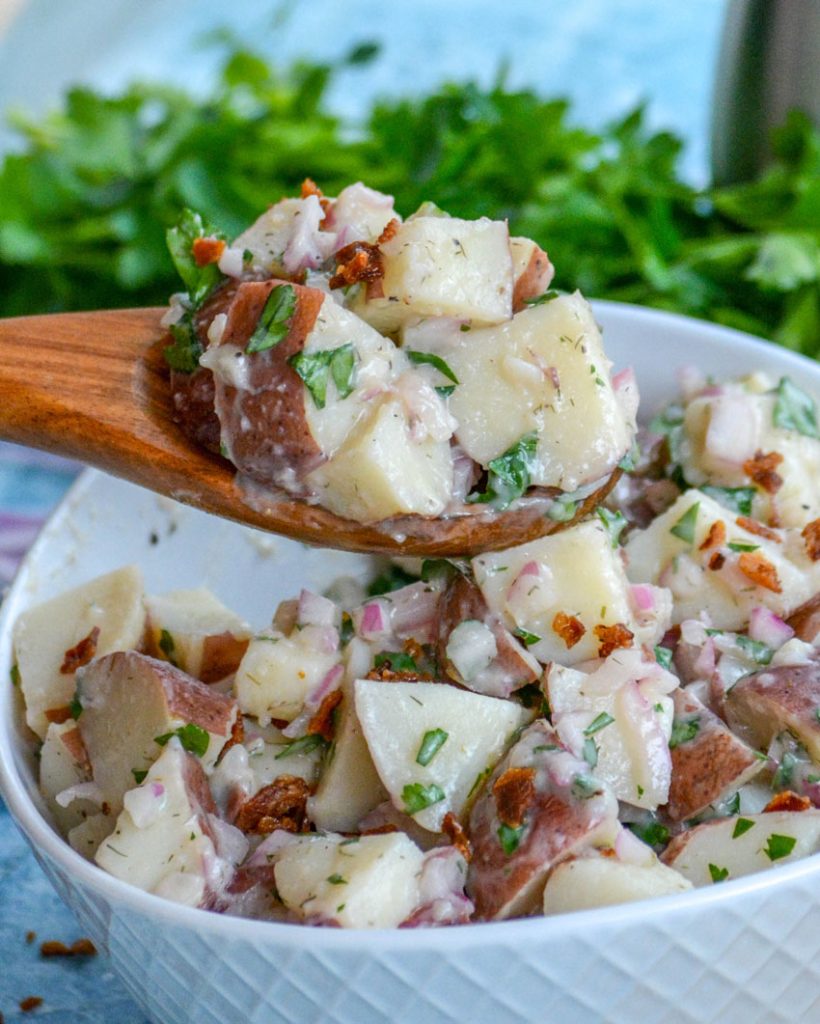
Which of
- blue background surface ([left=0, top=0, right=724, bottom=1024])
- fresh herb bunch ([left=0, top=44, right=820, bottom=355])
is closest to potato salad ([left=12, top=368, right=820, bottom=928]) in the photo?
fresh herb bunch ([left=0, top=44, right=820, bottom=355])

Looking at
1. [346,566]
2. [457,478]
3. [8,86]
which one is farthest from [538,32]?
[457,478]

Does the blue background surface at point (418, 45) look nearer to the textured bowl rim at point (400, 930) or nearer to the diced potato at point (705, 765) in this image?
the diced potato at point (705, 765)

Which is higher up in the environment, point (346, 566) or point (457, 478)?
point (457, 478)

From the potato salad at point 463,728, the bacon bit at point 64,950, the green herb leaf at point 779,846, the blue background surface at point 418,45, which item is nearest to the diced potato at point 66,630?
the potato salad at point 463,728

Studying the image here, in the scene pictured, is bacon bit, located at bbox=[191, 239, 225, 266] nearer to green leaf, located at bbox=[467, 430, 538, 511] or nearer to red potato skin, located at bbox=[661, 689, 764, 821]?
green leaf, located at bbox=[467, 430, 538, 511]

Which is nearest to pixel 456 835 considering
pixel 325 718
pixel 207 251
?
pixel 325 718

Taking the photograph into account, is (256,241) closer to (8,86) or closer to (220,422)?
(220,422)
